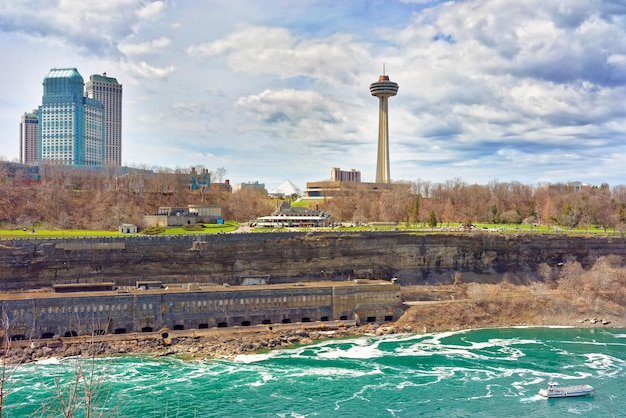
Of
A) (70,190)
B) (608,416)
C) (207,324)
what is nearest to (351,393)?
(608,416)

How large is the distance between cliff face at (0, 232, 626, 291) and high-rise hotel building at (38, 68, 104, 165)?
121211mm

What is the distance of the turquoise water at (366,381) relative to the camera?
34.5 m

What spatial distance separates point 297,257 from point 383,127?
80.4 m

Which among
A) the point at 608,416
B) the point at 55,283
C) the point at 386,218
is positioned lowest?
the point at 608,416

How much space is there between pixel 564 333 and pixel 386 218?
53.3m

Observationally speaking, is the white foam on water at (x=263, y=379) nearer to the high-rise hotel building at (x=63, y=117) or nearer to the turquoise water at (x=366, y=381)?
the turquoise water at (x=366, y=381)

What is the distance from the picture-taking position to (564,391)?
37.3 metres

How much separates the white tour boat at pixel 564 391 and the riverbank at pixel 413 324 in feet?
58.0

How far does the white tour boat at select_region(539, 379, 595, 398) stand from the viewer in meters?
37.0

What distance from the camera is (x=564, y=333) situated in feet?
178

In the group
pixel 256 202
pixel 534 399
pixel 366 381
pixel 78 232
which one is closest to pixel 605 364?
pixel 534 399

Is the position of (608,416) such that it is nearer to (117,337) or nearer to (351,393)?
(351,393)

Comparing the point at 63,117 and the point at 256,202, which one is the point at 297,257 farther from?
the point at 63,117

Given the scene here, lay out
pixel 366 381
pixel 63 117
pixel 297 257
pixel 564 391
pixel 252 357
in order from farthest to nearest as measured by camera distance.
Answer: pixel 63 117 → pixel 297 257 → pixel 252 357 → pixel 366 381 → pixel 564 391
